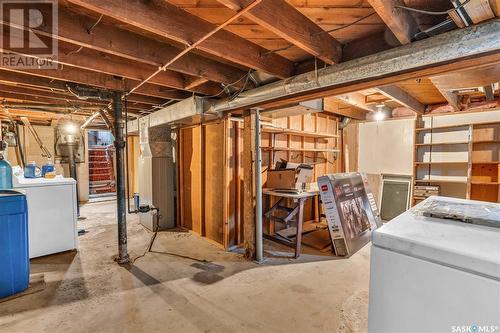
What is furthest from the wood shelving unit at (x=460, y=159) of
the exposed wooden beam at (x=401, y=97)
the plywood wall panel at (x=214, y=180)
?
the plywood wall panel at (x=214, y=180)

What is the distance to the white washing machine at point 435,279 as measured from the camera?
65cm

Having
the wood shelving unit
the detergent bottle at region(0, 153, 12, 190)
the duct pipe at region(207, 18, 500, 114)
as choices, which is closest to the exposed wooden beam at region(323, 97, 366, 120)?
the wood shelving unit

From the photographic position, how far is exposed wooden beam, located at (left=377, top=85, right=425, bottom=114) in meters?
2.98

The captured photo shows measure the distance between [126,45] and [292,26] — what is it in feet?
4.44

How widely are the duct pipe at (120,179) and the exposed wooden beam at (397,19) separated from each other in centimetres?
285

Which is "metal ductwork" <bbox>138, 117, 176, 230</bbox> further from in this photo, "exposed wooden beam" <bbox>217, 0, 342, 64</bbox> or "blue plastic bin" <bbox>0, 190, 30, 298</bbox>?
"exposed wooden beam" <bbox>217, 0, 342, 64</bbox>

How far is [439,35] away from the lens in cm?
147

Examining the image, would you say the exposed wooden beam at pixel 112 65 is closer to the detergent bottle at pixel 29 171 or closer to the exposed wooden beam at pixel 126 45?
the exposed wooden beam at pixel 126 45

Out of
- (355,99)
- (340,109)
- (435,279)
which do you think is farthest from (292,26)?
(340,109)

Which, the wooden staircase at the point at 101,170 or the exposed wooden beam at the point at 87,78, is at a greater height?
the exposed wooden beam at the point at 87,78

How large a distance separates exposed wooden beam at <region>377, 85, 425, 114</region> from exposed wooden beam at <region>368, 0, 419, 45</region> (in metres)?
1.24

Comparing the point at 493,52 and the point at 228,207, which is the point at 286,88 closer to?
the point at 493,52

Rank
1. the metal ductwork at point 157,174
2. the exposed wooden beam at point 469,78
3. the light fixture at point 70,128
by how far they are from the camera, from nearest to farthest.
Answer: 1. the exposed wooden beam at point 469,78
2. the metal ductwork at point 157,174
3. the light fixture at point 70,128

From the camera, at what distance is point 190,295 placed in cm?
236
